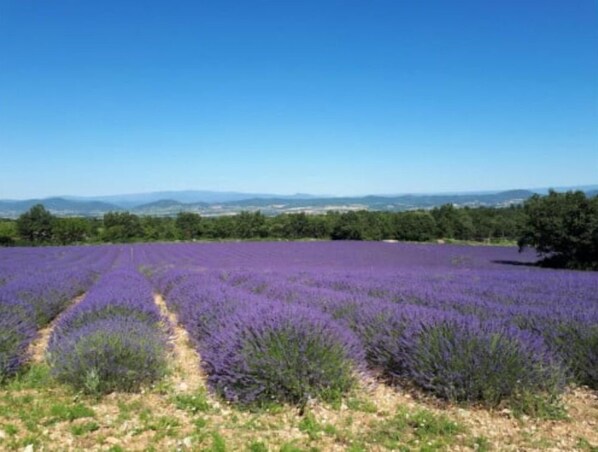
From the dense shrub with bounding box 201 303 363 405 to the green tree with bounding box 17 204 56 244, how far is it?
185 ft

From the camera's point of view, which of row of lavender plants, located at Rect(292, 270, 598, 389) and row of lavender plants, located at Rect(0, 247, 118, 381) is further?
row of lavender plants, located at Rect(0, 247, 118, 381)

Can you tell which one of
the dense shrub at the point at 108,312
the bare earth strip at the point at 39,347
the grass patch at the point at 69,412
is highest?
the dense shrub at the point at 108,312

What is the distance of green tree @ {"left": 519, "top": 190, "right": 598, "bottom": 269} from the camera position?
20.0 meters

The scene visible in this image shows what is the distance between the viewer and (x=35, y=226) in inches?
2067

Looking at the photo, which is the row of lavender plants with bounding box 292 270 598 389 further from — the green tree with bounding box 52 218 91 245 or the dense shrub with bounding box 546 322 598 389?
the green tree with bounding box 52 218 91 245

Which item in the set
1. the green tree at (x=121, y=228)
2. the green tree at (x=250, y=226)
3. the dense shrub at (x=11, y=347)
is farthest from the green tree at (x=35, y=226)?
the dense shrub at (x=11, y=347)

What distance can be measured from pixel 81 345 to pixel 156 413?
1.17 meters

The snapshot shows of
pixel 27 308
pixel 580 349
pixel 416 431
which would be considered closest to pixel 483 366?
pixel 416 431

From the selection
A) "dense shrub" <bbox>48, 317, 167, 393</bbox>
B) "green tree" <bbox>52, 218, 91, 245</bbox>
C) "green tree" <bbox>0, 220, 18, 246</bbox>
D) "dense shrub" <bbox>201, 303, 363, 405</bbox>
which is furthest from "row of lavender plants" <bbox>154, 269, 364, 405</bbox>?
"green tree" <bbox>52, 218, 91, 245</bbox>

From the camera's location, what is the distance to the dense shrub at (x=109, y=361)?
3.99 meters

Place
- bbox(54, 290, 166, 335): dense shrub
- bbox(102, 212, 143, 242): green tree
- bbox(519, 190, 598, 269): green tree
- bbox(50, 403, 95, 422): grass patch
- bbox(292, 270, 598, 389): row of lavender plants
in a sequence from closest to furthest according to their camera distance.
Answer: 1. bbox(50, 403, 95, 422): grass patch
2. bbox(292, 270, 598, 389): row of lavender plants
3. bbox(54, 290, 166, 335): dense shrub
4. bbox(519, 190, 598, 269): green tree
5. bbox(102, 212, 143, 242): green tree

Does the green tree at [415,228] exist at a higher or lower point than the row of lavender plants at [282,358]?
lower

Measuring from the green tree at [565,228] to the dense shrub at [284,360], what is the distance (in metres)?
20.0

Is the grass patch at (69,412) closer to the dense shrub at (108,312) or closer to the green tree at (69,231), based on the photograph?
the dense shrub at (108,312)
